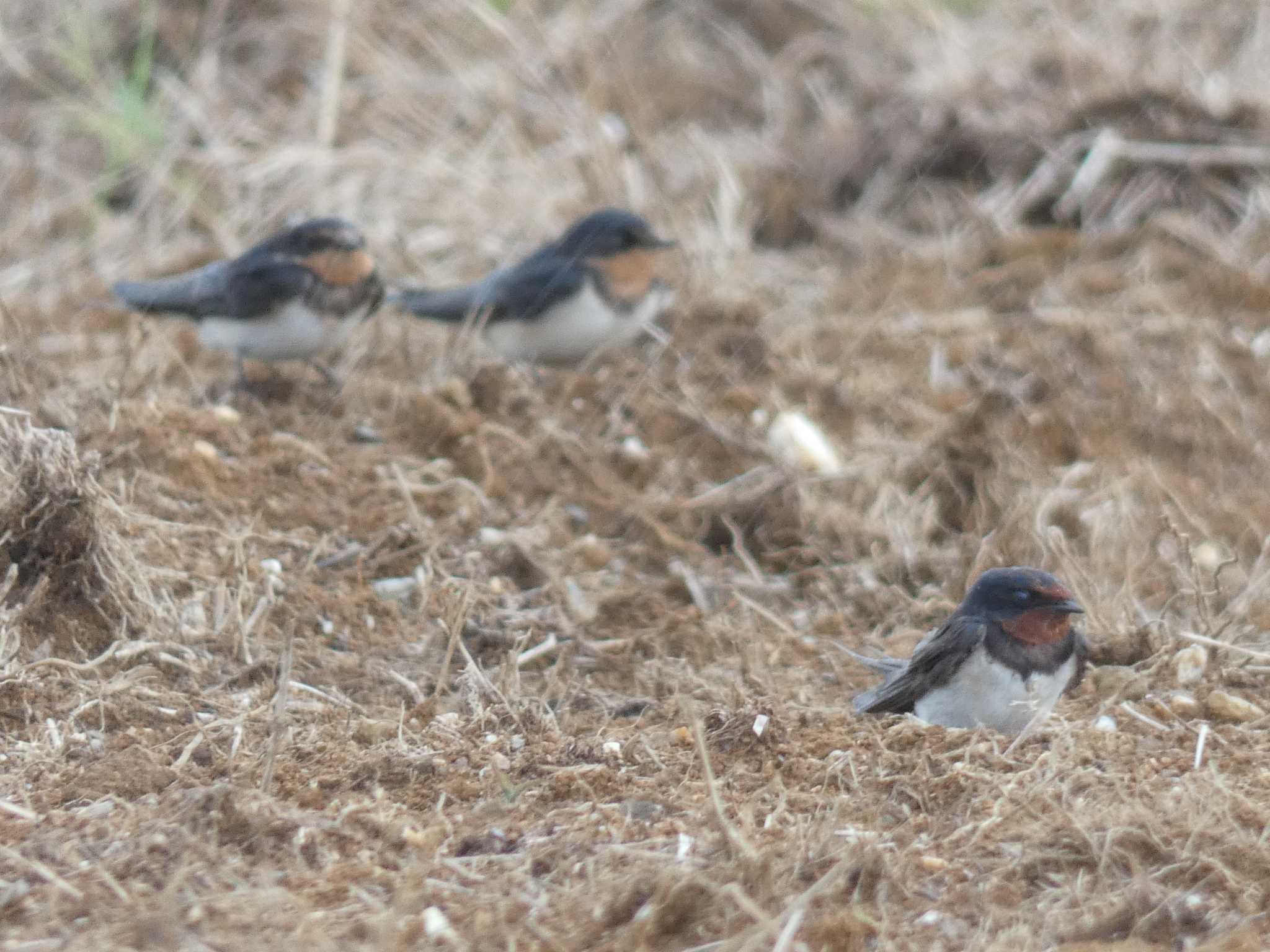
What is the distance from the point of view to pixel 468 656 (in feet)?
15.3

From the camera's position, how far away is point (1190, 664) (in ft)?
16.3

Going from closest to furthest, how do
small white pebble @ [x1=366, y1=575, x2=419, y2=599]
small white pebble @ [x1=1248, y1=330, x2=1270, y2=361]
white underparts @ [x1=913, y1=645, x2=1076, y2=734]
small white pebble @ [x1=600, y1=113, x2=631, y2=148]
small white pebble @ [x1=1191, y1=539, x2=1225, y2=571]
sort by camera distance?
white underparts @ [x1=913, y1=645, x2=1076, y2=734], small white pebble @ [x1=366, y1=575, x2=419, y2=599], small white pebble @ [x1=1191, y1=539, x2=1225, y2=571], small white pebble @ [x1=1248, y1=330, x2=1270, y2=361], small white pebble @ [x1=600, y1=113, x2=631, y2=148]

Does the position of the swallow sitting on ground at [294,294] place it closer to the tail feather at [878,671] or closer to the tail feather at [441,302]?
the tail feather at [441,302]

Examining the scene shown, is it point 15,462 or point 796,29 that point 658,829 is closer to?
point 15,462

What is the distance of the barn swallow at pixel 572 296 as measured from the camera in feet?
25.0

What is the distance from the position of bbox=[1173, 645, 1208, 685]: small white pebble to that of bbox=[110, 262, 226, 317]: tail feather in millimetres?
3915

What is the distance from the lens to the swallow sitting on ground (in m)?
6.99

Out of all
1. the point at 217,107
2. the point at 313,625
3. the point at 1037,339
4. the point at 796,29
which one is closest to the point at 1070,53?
the point at 796,29

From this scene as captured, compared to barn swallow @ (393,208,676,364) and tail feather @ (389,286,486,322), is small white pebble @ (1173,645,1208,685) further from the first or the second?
tail feather @ (389,286,486,322)

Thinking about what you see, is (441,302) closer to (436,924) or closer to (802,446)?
(802,446)

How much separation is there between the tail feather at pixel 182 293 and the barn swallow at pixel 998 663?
348 cm

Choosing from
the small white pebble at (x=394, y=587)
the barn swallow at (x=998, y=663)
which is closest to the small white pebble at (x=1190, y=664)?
the barn swallow at (x=998, y=663)

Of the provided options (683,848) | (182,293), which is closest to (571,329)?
(182,293)

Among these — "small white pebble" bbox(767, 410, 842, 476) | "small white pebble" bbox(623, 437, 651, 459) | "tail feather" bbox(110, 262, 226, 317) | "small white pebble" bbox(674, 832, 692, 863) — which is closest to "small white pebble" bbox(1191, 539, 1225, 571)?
"small white pebble" bbox(767, 410, 842, 476)
